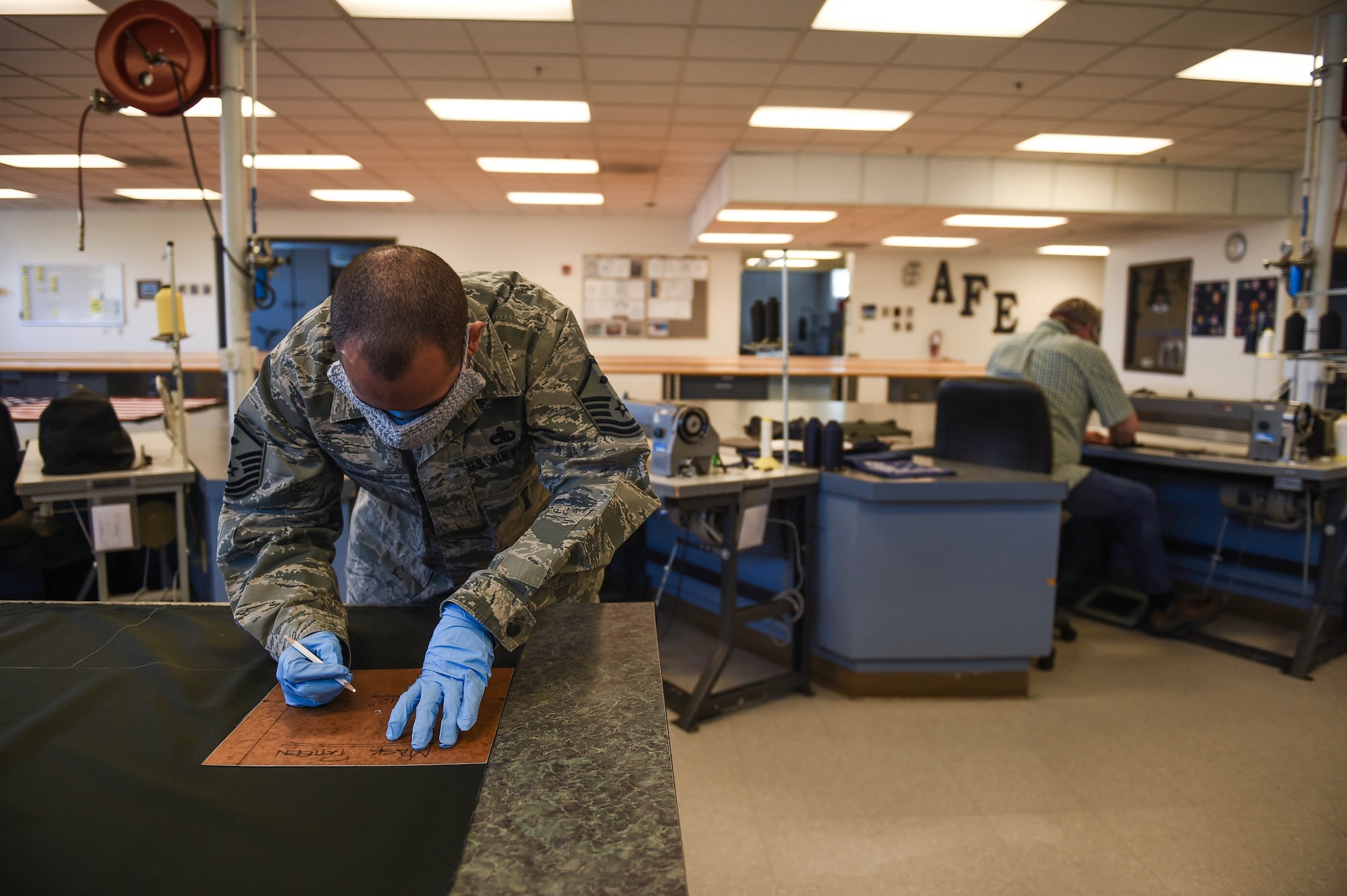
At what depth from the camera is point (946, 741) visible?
2355mm

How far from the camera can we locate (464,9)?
12.6ft

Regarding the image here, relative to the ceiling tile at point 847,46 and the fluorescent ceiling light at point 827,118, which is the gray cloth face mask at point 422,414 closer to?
the ceiling tile at point 847,46

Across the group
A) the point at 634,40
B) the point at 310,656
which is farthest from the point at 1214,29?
the point at 310,656

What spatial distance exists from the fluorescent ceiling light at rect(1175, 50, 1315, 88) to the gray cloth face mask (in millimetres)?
4983

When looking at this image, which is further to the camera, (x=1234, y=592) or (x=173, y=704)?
(x=1234, y=592)

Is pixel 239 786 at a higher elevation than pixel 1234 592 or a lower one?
higher

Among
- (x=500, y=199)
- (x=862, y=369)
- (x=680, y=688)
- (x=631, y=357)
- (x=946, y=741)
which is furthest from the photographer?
(x=631, y=357)

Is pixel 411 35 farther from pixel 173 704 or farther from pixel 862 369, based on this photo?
pixel 862 369

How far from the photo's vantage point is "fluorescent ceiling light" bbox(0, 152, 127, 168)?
22.3 feet

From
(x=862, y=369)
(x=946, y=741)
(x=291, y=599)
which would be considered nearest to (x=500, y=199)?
(x=862, y=369)

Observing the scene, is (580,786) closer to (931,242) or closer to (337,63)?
(337,63)

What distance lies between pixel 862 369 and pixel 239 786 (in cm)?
775

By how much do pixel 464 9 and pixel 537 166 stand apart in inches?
128

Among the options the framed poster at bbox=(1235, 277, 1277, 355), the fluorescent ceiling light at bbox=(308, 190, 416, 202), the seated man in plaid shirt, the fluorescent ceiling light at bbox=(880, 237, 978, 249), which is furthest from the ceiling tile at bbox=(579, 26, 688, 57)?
the framed poster at bbox=(1235, 277, 1277, 355)
